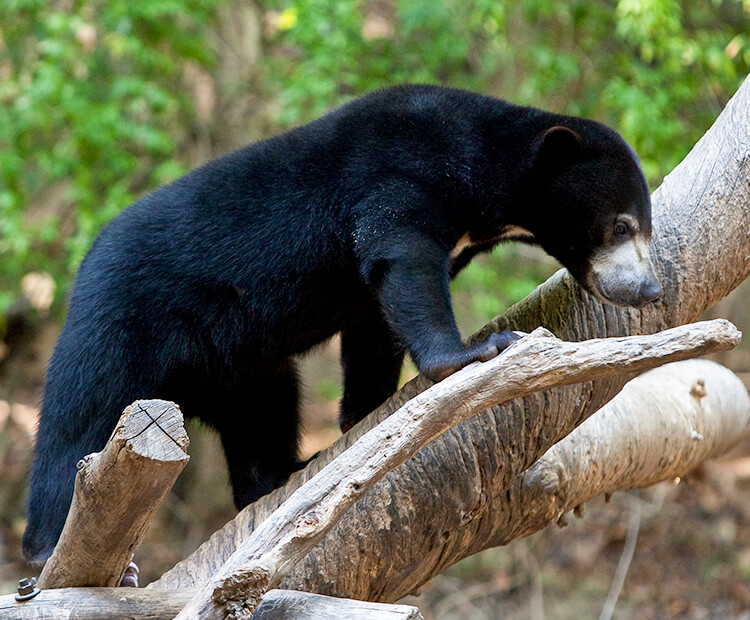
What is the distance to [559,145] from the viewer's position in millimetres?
2895

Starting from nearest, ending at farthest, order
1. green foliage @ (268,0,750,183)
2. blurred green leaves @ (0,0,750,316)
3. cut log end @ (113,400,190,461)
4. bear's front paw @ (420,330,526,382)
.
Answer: cut log end @ (113,400,190,461) < bear's front paw @ (420,330,526,382) < green foliage @ (268,0,750,183) < blurred green leaves @ (0,0,750,316)

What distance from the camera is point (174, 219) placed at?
295 centimetres

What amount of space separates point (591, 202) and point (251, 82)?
4809 mm

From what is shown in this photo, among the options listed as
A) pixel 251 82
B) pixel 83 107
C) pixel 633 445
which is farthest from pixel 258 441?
pixel 251 82

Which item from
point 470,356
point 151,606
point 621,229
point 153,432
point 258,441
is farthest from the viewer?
point 258,441

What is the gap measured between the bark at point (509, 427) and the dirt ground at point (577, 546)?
3605 millimetres

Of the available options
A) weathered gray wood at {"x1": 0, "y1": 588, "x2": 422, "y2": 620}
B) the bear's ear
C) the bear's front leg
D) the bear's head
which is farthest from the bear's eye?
weathered gray wood at {"x1": 0, "y1": 588, "x2": 422, "y2": 620}

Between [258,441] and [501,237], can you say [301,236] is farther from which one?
[258,441]

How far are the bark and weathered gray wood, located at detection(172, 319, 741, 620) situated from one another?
65 cm

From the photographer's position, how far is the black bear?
2.79 m

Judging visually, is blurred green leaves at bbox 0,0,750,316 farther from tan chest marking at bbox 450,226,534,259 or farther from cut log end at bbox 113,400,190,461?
cut log end at bbox 113,400,190,461

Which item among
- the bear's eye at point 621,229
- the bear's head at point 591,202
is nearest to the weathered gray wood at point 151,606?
the bear's head at point 591,202

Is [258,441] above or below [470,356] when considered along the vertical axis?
below

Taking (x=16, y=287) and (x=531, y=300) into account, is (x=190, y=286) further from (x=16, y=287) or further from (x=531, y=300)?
(x=16, y=287)
